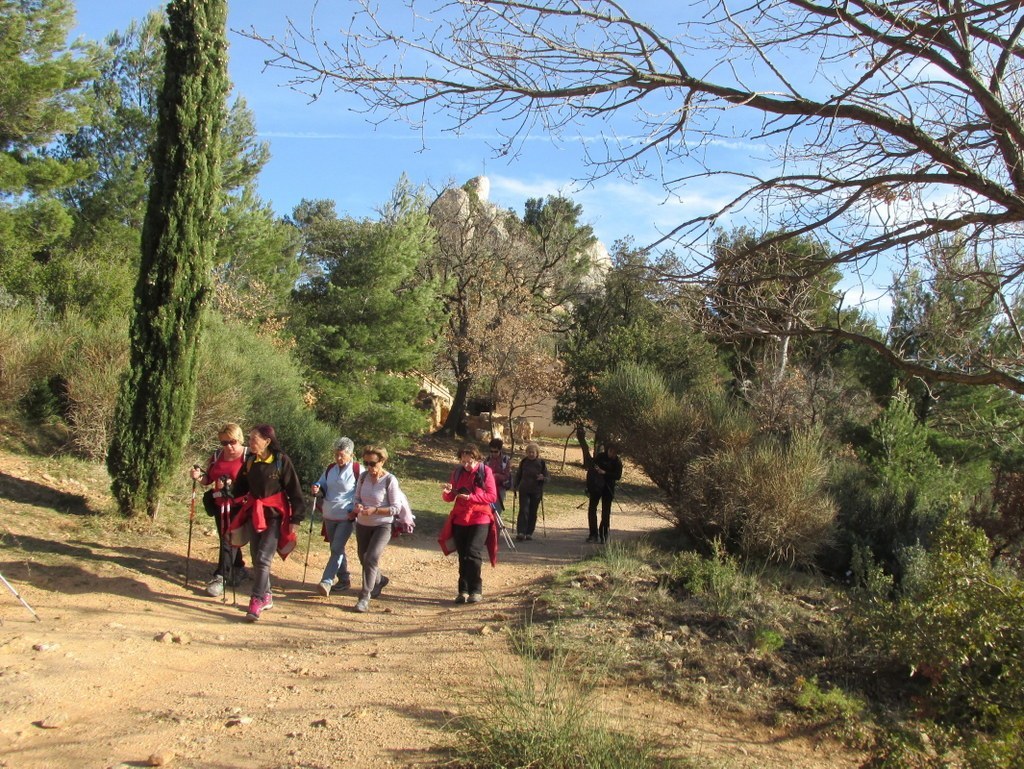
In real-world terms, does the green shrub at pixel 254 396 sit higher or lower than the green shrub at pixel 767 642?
higher

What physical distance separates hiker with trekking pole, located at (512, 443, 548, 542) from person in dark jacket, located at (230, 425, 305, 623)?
6006 mm

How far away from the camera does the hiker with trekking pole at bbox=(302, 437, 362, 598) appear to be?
27.0ft

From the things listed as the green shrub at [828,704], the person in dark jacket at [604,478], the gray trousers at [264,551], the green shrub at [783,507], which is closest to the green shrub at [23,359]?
the gray trousers at [264,551]

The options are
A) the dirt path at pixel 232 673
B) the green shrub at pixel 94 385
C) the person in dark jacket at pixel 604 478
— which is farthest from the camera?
the person in dark jacket at pixel 604 478

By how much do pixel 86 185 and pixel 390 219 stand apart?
7.90 meters

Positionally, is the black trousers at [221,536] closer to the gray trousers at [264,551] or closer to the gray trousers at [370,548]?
the gray trousers at [264,551]

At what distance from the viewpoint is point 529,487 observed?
1330cm

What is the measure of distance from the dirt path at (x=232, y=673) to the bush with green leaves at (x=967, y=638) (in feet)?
2.83

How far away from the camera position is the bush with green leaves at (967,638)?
491 centimetres

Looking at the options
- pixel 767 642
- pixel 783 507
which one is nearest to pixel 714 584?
pixel 767 642

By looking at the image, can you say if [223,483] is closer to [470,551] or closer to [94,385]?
[470,551]

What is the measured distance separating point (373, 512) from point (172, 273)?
13.6ft

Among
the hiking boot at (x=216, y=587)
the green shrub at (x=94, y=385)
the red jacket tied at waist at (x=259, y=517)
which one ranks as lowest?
the hiking boot at (x=216, y=587)

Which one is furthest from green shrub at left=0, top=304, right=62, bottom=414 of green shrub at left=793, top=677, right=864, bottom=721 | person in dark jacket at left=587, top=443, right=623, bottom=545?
green shrub at left=793, top=677, right=864, bottom=721
